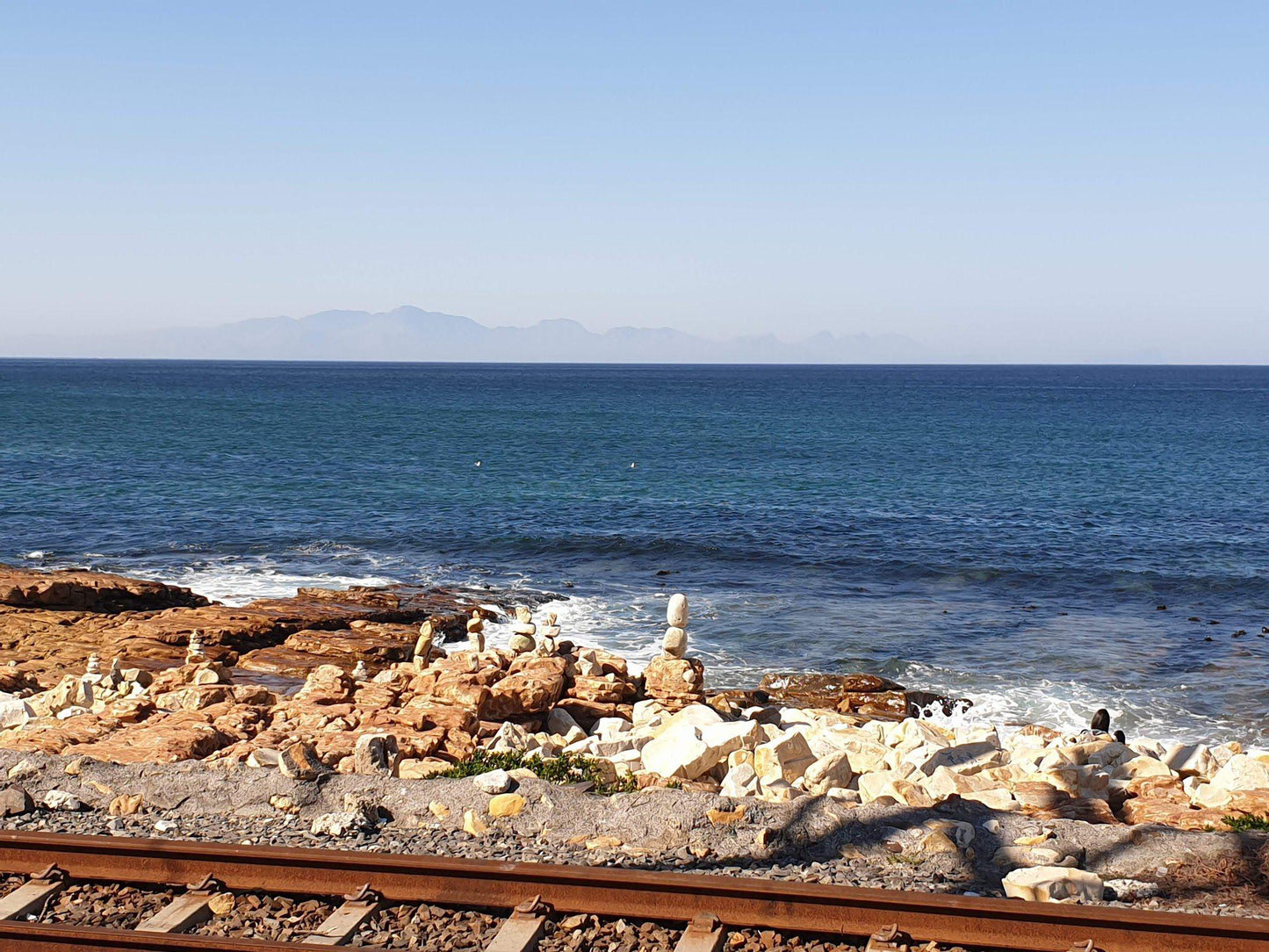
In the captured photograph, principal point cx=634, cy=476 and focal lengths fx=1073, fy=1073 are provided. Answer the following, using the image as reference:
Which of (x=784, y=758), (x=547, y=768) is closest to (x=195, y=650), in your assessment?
(x=547, y=768)

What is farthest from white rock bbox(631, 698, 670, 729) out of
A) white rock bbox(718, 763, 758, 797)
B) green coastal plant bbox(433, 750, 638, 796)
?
white rock bbox(718, 763, 758, 797)

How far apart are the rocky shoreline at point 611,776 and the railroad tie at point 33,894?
1.17 metres

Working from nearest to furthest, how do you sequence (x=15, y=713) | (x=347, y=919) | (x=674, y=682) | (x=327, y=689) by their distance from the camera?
(x=347, y=919) → (x=15, y=713) → (x=327, y=689) → (x=674, y=682)

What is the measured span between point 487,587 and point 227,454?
4241 cm

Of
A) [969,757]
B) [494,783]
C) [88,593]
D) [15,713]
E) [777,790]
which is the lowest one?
[88,593]

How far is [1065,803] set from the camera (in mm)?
12125

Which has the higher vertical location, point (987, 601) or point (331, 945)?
point (331, 945)

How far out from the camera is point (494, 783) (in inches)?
394

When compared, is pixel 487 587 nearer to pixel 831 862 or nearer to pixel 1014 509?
pixel 831 862

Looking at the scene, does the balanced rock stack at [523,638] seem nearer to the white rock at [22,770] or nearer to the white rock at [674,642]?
the white rock at [674,642]

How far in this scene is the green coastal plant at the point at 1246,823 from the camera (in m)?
10.6

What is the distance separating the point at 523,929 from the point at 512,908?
1.23 ft

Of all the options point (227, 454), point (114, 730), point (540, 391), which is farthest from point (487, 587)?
point (540, 391)

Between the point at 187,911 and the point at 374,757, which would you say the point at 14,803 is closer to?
the point at 187,911
